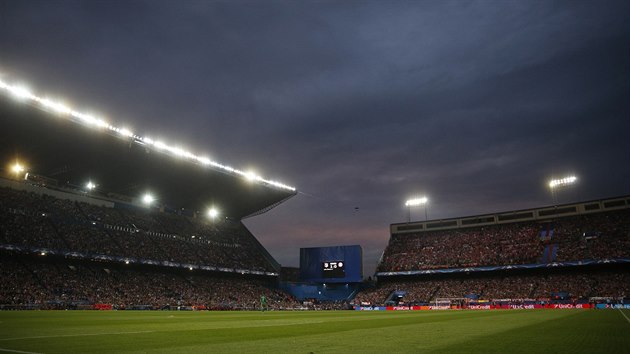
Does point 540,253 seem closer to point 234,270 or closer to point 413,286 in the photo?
point 413,286

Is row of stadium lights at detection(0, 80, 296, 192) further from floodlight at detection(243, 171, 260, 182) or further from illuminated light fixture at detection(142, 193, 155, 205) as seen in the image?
illuminated light fixture at detection(142, 193, 155, 205)

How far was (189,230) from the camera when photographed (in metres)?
71.9

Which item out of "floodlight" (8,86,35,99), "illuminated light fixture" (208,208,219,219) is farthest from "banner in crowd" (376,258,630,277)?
"floodlight" (8,86,35,99)

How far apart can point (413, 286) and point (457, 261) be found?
8.77 meters

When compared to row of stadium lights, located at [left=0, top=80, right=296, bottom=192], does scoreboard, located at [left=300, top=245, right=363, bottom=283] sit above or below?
below

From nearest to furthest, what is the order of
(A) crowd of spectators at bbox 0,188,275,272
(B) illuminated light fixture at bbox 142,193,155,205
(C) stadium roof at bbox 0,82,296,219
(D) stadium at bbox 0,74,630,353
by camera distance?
(C) stadium roof at bbox 0,82,296,219
(D) stadium at bbox 0,74,630,353
(A) crowd of spectators at bbox 0,188,275,272
(B) illuminated light fixture at bbox 142,193,155,205

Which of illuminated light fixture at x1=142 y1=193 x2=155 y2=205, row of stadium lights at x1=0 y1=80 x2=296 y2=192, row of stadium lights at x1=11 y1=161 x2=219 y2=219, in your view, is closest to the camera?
row of stadium lights at x1=0 y1=80 x2=296 y2=192

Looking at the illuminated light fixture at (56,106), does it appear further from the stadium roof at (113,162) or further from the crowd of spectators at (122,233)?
the crowd of spectators at (122,233)

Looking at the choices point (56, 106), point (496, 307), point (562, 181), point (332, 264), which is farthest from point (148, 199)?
point (562, 181)

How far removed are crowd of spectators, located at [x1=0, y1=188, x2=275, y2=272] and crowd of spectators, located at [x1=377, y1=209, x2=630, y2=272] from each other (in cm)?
2833

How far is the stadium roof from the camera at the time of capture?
41969 millimetres

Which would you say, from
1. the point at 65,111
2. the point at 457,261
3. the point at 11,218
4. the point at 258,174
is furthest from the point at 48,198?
the point at 457,261

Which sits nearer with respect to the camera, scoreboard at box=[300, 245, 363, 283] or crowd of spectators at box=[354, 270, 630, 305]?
crowd of spectators at box=[354, 270, 630, 305]

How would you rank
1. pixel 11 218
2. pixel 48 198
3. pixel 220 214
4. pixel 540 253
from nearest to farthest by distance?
1. pixel 11 218
2. pixel 48 198
3. pixel 540 253
4. pixel 220 214
